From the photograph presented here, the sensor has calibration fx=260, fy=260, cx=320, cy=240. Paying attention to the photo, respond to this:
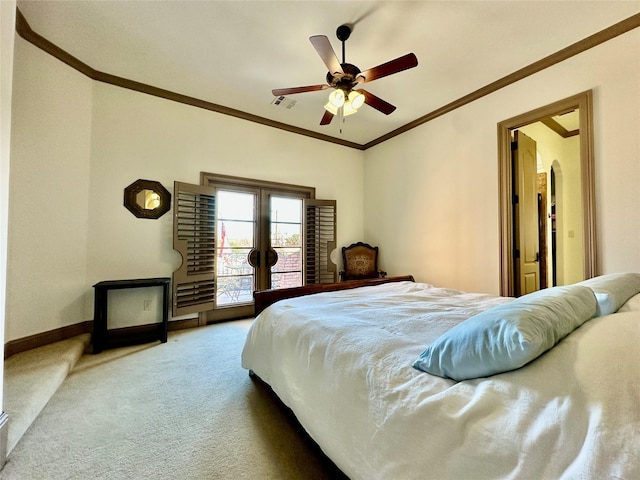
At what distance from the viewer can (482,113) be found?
3125 mm

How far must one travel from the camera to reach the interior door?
2.92 metres

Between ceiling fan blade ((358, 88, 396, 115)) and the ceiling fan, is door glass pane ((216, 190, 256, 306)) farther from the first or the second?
ceiling fan blade ((358, 88, 396, 115))

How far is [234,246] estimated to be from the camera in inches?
150

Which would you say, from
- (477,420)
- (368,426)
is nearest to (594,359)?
(477,420)

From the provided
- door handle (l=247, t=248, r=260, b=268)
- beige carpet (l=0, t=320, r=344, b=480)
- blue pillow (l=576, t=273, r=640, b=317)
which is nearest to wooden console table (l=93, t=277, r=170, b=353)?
beige carpet (l=0, t=320, r=344, b=480)

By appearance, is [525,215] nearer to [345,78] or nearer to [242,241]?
[345,78]

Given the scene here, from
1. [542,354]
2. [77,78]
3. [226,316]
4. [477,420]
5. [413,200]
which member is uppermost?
[77,78]

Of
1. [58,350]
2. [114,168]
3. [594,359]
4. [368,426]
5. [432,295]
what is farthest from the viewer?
[114,168]

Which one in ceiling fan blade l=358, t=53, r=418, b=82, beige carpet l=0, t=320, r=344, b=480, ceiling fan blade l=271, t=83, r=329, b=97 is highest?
ceiling fan blade l=271, t=83, r=329, b=97

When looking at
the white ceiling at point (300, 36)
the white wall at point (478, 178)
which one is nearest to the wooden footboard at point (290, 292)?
the white wall at point (478, 178)

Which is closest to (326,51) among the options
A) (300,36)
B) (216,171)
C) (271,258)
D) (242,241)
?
(300,36)

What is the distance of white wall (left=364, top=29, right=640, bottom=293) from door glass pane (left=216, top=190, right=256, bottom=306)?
85.9 inches

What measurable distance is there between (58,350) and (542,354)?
3486 mm

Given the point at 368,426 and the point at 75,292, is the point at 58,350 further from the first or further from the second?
the point at 368,426
